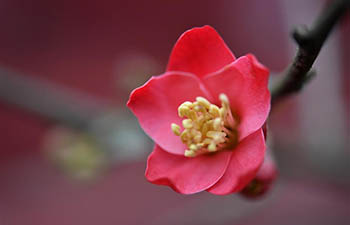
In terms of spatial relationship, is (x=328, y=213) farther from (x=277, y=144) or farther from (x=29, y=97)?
(x=29, y=97)

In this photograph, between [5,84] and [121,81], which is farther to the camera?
[121,81]

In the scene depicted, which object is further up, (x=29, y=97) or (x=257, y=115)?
(x=257, y=115)

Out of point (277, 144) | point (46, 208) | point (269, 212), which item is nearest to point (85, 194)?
point (46, 208)

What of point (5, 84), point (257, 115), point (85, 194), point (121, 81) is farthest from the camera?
point (85, 194)

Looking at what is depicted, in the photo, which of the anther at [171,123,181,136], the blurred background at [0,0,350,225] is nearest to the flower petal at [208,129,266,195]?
the anther at [171,123,181,136]

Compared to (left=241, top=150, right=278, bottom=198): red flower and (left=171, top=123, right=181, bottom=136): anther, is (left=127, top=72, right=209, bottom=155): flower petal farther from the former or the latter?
(left=241, top=150, right=278, bottom=198): red flower

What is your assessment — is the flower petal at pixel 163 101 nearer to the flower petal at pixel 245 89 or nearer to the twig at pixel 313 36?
the flower petal at pixel 245 89

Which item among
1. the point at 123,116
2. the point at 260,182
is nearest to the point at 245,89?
the point at 260,182
